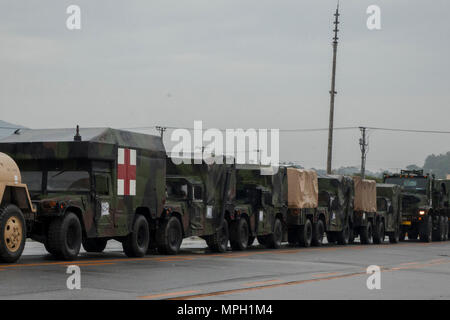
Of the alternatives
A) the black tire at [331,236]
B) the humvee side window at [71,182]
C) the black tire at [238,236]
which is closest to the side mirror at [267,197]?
the black tire at [238,236]

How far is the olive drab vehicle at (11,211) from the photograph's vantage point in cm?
1612

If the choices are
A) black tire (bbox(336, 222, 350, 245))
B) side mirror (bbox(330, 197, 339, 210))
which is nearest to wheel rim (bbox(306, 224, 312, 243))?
side mirror (bbox(330, 197, 339, 210))

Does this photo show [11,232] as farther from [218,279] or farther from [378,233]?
[378,233]

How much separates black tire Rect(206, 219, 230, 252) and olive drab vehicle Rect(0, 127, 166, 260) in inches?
166

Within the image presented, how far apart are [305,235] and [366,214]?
7.19 m

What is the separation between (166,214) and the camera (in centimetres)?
2194

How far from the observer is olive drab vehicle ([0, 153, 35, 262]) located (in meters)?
16.1

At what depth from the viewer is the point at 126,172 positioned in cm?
2022

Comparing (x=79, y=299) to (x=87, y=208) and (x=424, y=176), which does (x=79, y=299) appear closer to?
(x=87, y=208)

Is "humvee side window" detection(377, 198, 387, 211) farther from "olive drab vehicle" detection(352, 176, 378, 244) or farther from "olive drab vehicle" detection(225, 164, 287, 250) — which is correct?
"olive drab vehicle" detection(225, 164, 287, 250)

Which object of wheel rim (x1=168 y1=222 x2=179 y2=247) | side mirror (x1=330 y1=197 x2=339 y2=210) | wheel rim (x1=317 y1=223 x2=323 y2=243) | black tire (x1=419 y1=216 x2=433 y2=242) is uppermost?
side mirror (x1=330 y1=197 x2=339 y2=210)
